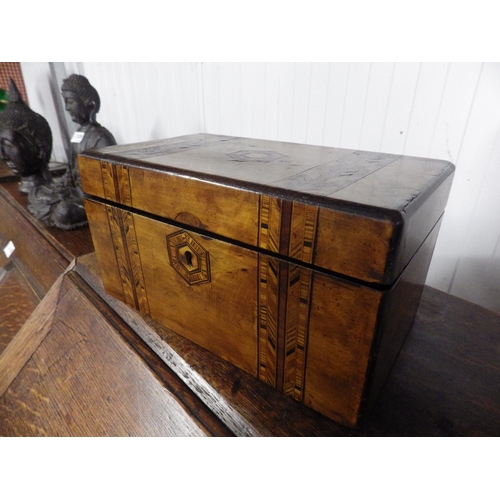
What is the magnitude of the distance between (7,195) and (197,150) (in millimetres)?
1353

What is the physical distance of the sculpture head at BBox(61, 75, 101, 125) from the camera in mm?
1313

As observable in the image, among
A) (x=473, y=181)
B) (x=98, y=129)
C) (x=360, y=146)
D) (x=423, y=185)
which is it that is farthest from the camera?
(x=98, y=129)

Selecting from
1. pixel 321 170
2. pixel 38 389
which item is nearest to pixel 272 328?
pixel 321 170

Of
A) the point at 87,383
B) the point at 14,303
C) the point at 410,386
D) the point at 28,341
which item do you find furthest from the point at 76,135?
the point at 410,386

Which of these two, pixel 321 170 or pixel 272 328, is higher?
pixel 321 170

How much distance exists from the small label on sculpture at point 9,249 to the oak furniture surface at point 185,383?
0.74 meters

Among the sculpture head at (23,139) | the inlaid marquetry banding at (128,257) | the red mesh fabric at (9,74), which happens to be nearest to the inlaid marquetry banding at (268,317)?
the inlaid marquetry banding at (128,257)

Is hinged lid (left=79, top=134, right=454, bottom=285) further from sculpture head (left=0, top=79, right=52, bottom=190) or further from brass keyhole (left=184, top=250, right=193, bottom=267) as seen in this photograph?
sculpture head (left=0, top=79, right=52, bottom=190)

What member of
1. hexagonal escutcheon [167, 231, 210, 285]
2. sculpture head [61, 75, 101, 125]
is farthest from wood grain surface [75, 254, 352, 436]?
sculpture head [61, 75, 101, 125]

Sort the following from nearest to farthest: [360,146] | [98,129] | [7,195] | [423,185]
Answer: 1. [423,185]
2. [360,146]
3. [98,129]
4. [7,195]

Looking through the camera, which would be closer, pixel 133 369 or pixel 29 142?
pixel 133 369

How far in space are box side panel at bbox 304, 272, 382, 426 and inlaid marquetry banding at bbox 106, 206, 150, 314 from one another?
340 mm

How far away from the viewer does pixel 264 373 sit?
21.8 inches

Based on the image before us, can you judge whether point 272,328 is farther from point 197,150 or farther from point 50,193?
point 50,193
